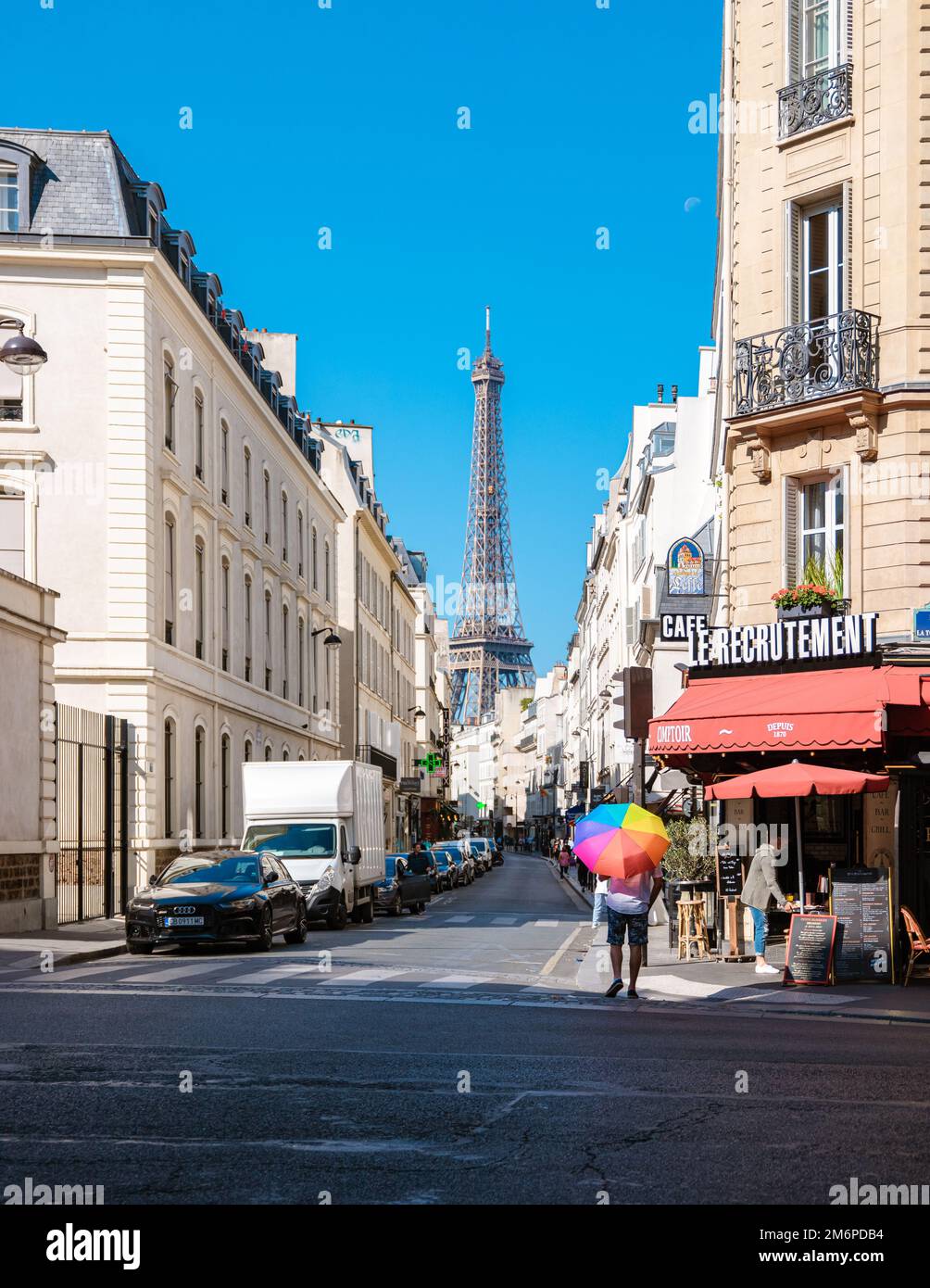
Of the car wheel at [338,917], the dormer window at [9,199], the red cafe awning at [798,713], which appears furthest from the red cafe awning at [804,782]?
the dormer window at [9,199]

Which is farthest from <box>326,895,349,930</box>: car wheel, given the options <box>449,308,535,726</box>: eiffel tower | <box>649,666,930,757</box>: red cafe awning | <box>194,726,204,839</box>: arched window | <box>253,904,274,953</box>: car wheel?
<box>449,308,535,726</box>: eiffel tower

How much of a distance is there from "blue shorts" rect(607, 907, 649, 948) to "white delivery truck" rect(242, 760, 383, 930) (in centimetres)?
1200

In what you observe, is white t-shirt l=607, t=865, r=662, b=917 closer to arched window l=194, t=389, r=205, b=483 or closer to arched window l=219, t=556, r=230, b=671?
arched window l=194, t=389, r=205, b=483

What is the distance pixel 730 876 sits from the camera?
21.2m

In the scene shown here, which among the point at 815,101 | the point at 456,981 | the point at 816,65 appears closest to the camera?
the point at 456,981

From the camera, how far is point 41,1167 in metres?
6.88

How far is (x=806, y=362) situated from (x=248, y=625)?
80.0ft

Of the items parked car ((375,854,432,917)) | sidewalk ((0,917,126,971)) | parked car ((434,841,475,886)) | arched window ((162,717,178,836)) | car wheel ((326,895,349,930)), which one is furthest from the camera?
parked car ((434,841,475,886))

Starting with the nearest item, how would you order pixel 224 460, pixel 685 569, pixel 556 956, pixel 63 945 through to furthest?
pixel 63 945 < pixel 556 956 < pixel 685 569 < pixel 224 460

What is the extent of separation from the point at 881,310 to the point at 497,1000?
10.5m

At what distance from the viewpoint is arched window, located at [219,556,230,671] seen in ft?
131

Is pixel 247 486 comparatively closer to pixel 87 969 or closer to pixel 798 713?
pixel 87 969

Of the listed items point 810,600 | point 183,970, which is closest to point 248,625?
point 810,600

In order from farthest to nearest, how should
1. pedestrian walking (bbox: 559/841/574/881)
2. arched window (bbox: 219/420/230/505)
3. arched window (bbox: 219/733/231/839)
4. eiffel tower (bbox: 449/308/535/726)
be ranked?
eiffel tower (bbox: 449/308/535/726), pedestrian walking (bbox: 559/841/574/881), arched window (bbox: 219/420/230/505), arched window (bbox: 219/733/231/839)
